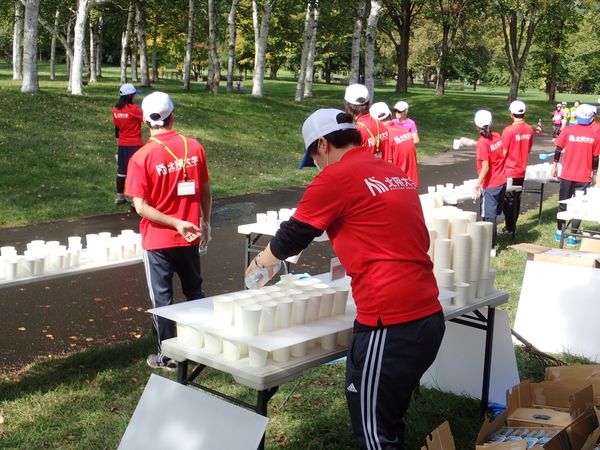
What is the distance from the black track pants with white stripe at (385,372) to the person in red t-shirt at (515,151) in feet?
23.2

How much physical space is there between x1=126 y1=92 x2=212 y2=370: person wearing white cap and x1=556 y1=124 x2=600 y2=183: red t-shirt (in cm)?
669

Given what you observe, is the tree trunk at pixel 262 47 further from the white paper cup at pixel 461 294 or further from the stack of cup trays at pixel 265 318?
the stack of cup trays at pixel 265 318

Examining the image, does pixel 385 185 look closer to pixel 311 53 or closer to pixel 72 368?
pixel 72 368

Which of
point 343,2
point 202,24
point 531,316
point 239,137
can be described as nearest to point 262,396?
point 531,316

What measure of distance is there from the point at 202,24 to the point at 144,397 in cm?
4144

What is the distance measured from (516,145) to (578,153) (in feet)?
3.00

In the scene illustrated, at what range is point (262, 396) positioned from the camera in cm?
302

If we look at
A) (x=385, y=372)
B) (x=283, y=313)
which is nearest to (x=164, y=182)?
(x=283, y=313)

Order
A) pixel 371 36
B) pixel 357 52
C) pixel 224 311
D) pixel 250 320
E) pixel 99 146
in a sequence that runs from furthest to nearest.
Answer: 1. pixel 357 52
2. pixel 371 36
3. pixel 99 146
4. pixel 224 311
5. pixel 250 320

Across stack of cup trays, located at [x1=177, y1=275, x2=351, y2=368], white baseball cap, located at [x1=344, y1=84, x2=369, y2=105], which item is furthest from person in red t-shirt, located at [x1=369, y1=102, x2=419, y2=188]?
stack of cup trays, located at [x1=177, y1=275, x2=351, y2=368]

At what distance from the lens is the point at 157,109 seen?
4.90 meters

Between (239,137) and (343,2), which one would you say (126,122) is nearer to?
(239,137)

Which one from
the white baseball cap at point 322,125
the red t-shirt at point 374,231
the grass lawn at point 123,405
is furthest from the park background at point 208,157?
the white baseball cap at point 322,125

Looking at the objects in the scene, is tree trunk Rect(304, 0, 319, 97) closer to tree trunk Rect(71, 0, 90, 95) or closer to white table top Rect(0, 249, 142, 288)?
tree trunk Rect(71, 0, 90, 95)
